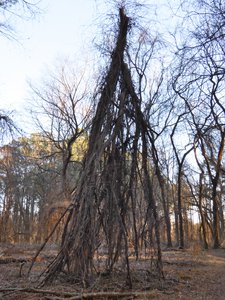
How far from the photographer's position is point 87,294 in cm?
429

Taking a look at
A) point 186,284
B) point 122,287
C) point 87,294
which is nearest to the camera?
point 87,294

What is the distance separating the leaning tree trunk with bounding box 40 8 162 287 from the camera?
16.8 feet

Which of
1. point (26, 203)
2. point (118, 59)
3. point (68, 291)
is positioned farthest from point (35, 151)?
point (68, 291)

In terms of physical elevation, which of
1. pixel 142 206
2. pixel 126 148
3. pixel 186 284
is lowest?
pixel 186 284

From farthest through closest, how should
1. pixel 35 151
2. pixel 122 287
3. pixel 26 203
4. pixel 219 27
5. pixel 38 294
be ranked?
1. pixel 26 203
2. pixel 35 151
3. pixel 219 27
4. pixel 122 287
5. pixel 38 294

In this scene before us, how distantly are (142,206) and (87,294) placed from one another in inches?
95.5

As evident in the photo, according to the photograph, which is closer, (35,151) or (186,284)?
(186,284)

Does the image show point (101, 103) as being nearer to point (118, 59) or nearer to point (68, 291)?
point (118, 59)

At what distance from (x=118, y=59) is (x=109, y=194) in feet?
8.01

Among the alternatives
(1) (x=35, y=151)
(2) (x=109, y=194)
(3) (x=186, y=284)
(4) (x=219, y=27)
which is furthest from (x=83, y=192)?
(1) (x=35, y=151)

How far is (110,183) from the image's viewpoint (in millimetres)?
5715

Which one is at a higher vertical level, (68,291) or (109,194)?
(109,194)

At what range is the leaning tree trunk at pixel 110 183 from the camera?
5.13 metres

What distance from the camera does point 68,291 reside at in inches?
182
